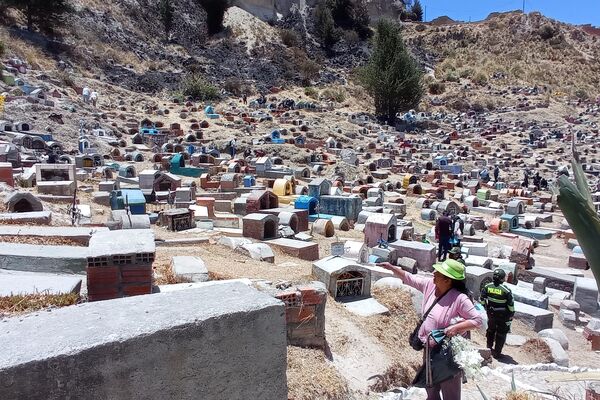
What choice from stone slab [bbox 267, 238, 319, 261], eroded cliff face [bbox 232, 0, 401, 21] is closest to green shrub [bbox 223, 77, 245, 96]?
eroded cliff face [bbox 232, 0, 401, 21]

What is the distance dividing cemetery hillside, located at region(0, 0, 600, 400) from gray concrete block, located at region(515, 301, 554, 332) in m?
0.05

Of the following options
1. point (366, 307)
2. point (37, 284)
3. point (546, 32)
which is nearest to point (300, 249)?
point (366, 307)

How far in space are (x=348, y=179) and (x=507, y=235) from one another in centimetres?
839

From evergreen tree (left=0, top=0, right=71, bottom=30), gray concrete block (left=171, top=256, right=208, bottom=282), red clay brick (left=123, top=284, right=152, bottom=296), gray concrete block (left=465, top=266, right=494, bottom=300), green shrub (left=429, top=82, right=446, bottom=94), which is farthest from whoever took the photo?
green shrub (left=429, top=82, right=446, bottom=94)

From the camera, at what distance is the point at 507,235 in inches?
635

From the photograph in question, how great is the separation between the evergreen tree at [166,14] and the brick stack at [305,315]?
154 ft

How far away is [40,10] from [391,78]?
26377 millimetres

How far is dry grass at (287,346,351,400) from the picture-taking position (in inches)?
172

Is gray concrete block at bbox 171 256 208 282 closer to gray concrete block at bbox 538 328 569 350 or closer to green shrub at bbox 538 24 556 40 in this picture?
gray concrete block at bbox 538 328 569 350

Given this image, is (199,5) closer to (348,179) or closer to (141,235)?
(348,179)

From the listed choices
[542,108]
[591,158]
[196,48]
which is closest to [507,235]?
[591,158]

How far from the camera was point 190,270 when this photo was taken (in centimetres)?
580

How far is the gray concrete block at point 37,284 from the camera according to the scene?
3.95m

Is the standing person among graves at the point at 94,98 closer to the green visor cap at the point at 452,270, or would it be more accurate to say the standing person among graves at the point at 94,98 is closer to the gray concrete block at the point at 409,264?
the gray concrete block at the point at 409,264
